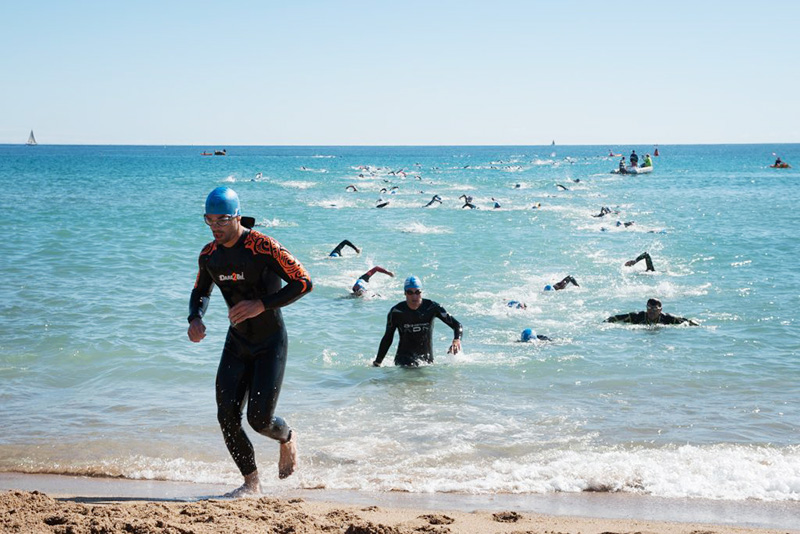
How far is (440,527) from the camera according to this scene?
495 centimetres

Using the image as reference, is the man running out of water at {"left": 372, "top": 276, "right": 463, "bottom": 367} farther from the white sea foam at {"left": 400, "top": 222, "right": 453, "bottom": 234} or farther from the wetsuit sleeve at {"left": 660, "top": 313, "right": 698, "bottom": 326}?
the white sea foam at {"left": 400, "top": 222, "right": 453, "bottom": 234}

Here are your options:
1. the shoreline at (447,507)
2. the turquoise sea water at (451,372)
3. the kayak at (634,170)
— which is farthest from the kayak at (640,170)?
the shoreline at (447,507)

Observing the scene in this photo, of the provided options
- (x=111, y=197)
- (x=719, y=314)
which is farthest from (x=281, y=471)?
(x=111, y=197)

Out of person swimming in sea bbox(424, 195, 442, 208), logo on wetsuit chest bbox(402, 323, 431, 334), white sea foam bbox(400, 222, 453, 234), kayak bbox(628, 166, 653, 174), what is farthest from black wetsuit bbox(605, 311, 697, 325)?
kayak bbox(628, 166, 653, 174)

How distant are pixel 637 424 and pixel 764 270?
13809mm

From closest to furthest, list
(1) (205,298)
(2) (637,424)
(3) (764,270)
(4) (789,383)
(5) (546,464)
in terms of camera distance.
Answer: (1) (205,298), (5) (546,464), (2) (637,424), (4) (789,383), (3) (764,270)

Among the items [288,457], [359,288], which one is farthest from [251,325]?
[359,288]

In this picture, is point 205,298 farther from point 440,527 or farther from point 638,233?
point 638,233

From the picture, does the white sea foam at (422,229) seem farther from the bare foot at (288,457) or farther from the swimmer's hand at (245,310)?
the swimmer's hand at (245,310)

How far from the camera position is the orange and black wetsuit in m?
5.27

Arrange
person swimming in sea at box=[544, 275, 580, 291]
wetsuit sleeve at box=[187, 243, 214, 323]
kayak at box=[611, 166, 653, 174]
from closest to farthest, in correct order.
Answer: wetsuit sleeve at box=[187, 243, 214, 323] < person swimming in sea at box=[544, 275, 580, 291] < kayak at box=[611, 166, 653, 174]

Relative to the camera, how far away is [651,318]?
1330 centimetres

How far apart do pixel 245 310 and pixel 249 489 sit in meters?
1.46

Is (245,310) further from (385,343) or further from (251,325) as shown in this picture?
(385,343)
